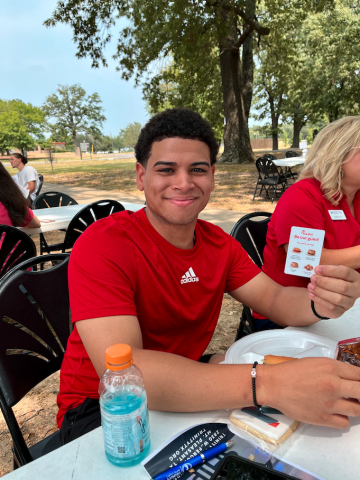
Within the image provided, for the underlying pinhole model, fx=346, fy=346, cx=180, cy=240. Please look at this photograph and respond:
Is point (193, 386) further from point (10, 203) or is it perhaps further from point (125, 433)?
point (10, 203)

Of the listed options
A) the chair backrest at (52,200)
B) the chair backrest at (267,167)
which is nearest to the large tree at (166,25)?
the chair backrest at (267,167)

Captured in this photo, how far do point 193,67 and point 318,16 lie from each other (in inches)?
513

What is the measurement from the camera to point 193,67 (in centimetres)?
1572

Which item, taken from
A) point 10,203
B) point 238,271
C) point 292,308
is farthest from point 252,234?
point 10,203

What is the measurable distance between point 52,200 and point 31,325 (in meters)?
4.34

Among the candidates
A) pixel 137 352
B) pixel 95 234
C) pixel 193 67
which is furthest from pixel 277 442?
pixel 193 67

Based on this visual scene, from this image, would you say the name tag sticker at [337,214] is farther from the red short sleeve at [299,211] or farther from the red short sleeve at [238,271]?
the red short sleeve at [238,271]

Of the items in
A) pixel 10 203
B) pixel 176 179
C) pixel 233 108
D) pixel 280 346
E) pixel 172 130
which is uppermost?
pixel 233 108

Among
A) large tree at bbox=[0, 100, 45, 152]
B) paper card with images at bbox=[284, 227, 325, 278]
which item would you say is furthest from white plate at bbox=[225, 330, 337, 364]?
large tree at bbox=[0, 100, 45, 152]

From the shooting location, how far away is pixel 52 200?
5.45 m

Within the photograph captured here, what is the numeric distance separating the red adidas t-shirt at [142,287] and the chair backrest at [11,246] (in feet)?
5.58

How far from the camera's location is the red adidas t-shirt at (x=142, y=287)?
1146 mm

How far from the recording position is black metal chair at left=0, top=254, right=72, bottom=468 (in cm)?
122

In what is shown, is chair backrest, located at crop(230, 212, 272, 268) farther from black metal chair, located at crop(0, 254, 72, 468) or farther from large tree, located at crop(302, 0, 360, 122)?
large tree, located at crop(302, 0, 360, 122)
